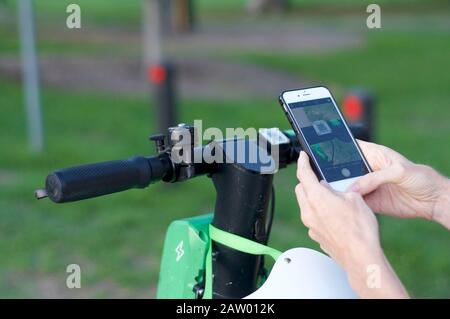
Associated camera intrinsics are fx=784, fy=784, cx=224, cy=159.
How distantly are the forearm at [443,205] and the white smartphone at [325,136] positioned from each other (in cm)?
22

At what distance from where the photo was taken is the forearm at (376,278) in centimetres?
147

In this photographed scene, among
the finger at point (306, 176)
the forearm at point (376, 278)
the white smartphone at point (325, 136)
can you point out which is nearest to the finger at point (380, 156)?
the white smartphone at point (325, 136)

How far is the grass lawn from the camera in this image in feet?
15.9

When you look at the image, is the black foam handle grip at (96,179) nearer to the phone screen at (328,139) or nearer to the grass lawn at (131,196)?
the phone screen at (328,139)

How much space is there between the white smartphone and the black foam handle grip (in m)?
0.36

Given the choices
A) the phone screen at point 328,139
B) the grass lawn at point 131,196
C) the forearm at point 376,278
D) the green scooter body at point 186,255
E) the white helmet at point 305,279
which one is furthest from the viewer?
the grass lawn at point 131,196

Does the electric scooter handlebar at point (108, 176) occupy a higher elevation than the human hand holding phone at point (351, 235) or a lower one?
higher

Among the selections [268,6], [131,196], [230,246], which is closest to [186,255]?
[230,246]

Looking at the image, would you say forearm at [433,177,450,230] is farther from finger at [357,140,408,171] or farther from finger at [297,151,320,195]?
finger at [297,151,320,195]

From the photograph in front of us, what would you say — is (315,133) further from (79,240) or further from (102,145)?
(102,145)

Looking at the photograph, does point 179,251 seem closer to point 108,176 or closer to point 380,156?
point 108,176

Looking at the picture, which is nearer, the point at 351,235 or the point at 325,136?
the point at 351,235

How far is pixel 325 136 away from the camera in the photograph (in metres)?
1.77
